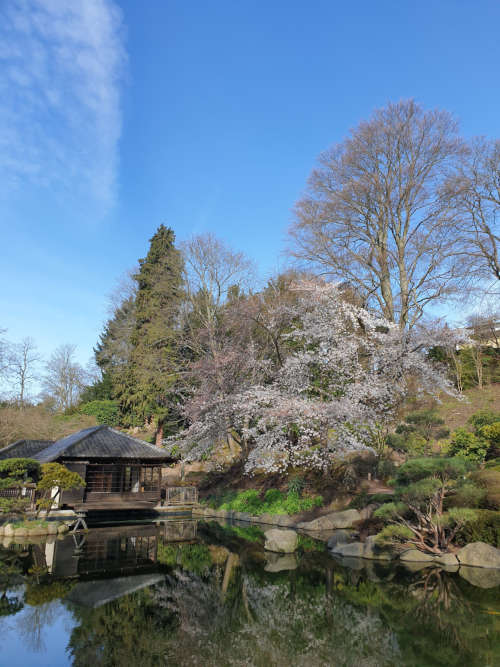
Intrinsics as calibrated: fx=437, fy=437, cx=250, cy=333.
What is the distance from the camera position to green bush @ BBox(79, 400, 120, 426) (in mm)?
37250

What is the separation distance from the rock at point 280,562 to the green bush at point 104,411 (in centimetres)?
2772

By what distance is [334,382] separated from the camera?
17.5 m

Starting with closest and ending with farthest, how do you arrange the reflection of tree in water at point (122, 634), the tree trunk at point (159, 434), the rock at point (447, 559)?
the reflection of tree in water at point (122, 634) < the rock at point (447, 559) < the tree trunk at point (159, 434)

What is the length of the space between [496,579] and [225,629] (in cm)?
599

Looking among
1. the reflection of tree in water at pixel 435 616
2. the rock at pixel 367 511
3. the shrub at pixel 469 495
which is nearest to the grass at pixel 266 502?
the rock at pixel 367 511

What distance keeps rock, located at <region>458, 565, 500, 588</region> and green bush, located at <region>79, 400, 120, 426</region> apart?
31.7 m

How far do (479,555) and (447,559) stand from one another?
707 mm

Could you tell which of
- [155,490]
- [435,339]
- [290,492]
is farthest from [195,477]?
[435,339]

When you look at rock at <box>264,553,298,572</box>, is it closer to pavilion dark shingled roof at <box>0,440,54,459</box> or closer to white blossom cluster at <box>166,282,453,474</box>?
white blossom cluster at <box>166,282,453,474</box>

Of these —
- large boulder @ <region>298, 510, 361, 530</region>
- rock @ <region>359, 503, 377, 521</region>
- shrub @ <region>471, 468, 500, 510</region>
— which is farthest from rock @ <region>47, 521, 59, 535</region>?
shrub @ <region>471, 468, 500, 510</region>

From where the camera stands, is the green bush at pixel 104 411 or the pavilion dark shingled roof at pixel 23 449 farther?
the green bush at pixel 104 411

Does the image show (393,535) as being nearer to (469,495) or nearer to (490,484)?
(469,495)

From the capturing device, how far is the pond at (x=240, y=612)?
567 cm

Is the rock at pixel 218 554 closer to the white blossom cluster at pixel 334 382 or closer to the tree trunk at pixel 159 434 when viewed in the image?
the white blossom cluster at pixel 334 382
